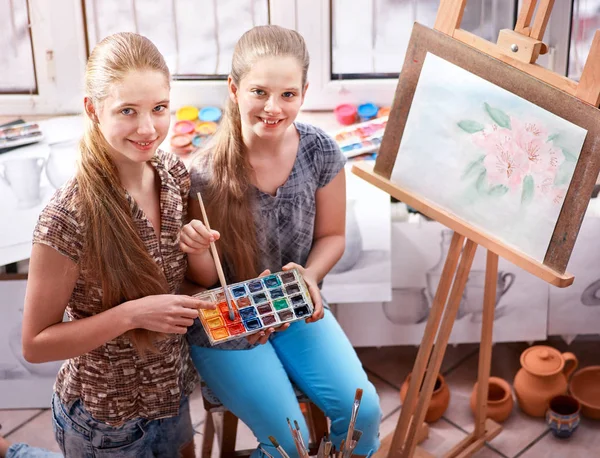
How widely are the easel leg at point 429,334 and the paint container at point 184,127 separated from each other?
105 centimetres

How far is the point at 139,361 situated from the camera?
6.28 ft

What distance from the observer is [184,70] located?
3.01 meters

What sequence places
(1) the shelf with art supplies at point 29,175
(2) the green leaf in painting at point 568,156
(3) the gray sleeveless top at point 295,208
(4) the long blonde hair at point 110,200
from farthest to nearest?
1. (1) the shelf with art supplies at point 29,175
2. (3) the gray sleeveless top at point 295,208
3. (2) the green leaf in painting at point 568,156
4. (4) the long blonde hair at point 110,200

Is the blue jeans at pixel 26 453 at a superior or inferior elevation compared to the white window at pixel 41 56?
inferior

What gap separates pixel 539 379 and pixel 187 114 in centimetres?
137

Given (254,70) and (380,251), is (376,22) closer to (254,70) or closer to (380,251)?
(380,251)

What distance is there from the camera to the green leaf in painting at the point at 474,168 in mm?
2004

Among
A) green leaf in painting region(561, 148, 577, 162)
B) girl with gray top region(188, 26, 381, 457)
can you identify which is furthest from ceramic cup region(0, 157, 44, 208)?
green leaf in painting region(561, 148, 577, 162)

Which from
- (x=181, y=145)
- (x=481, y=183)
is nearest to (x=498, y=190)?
(x=481, y=183)

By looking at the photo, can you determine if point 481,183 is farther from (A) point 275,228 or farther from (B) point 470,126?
(A) point 275,228

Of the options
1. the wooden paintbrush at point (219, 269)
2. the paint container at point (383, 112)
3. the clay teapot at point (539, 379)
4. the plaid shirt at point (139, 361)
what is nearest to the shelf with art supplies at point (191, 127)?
the paint container at point (383, 112)

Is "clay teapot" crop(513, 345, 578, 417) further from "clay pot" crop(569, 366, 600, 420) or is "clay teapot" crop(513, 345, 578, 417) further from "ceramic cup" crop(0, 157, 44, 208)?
"ceramic cup" crop(0, 157, 44, 208)

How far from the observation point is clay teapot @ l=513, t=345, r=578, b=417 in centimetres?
269

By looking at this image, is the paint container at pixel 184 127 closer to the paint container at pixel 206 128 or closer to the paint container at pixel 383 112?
the paint container at pixel 206 128
